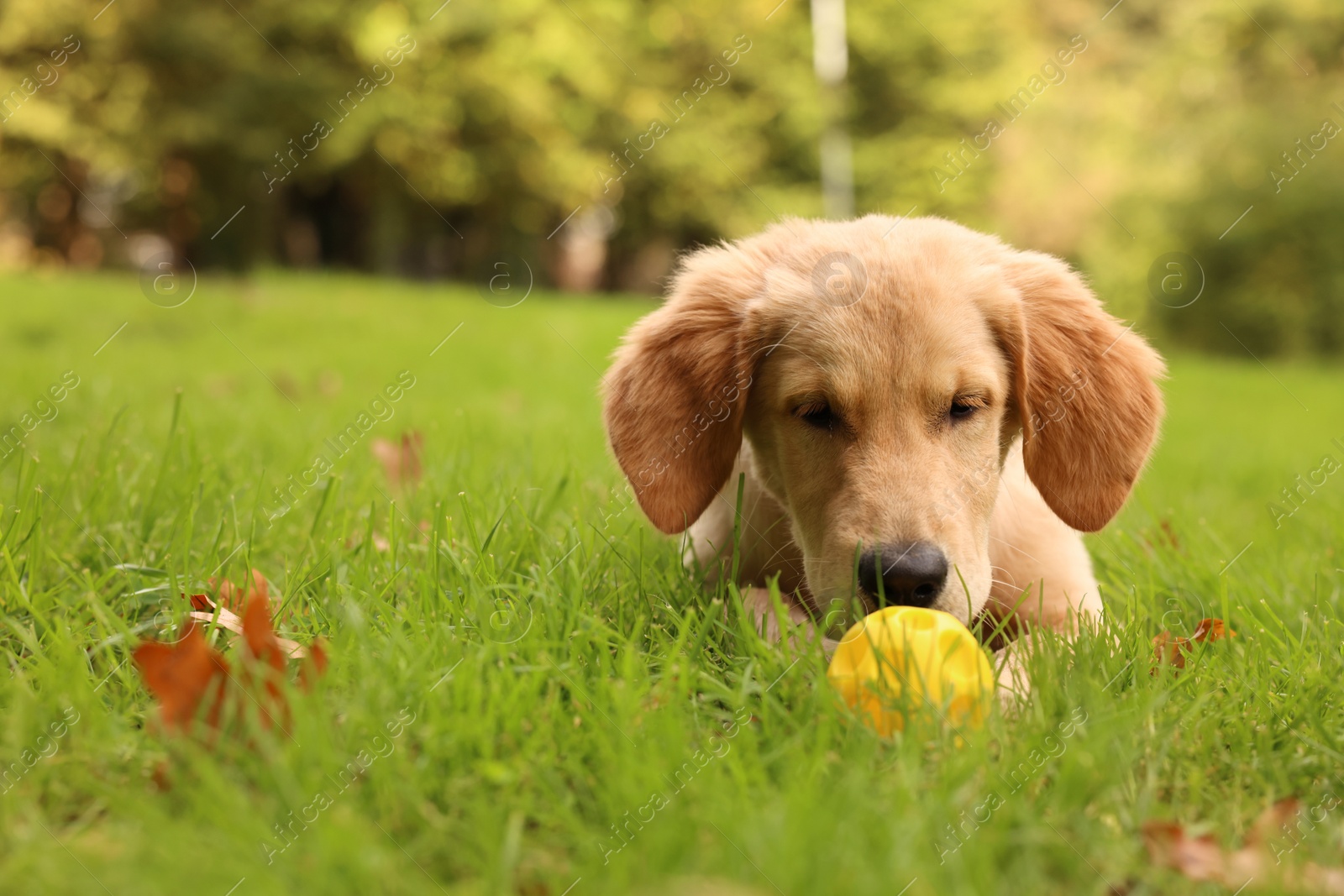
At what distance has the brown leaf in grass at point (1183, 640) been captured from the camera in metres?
2.39

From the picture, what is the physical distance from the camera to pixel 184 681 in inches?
72.2

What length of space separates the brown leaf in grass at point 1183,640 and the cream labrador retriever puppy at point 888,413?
199mm

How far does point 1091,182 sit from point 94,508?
27.5m

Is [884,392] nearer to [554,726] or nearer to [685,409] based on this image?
[685,409]

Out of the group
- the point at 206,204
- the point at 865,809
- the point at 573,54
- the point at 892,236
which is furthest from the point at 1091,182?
the point at 865,809

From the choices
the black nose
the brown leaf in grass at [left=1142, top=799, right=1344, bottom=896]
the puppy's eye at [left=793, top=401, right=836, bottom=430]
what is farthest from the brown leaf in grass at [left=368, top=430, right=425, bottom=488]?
the brown leaf in grass at [left=1142, top=799, right=1344, bottom=896]

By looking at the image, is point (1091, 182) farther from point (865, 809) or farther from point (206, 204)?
point (865, 809)

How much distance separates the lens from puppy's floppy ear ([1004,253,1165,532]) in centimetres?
291

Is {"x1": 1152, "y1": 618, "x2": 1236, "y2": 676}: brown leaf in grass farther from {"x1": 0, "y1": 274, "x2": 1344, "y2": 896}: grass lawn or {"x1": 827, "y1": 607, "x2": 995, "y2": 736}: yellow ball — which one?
{"x1": 827, "y1": 607, "x2": 995, "y2": 736}: yellow ball

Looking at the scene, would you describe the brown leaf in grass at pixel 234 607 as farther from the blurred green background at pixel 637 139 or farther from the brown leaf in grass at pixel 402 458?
the blurred green background at pixel 637 139

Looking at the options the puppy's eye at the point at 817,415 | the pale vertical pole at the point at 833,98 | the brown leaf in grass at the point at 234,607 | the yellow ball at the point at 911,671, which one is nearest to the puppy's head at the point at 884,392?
the puppy's eye at the point at 817,415

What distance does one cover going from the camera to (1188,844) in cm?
167

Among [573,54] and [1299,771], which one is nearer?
[1299,771]

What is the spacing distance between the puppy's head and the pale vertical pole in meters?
26.8
